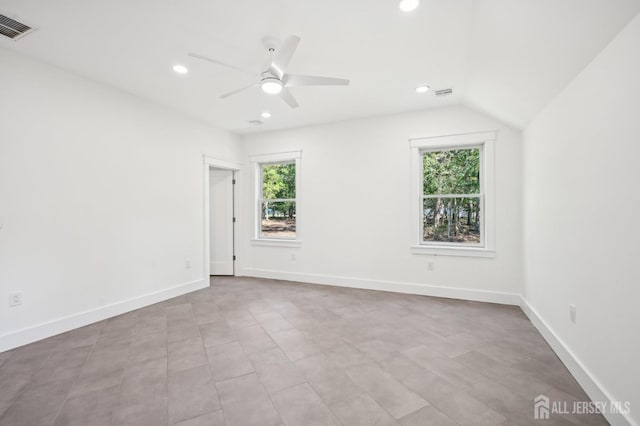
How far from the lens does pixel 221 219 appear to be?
236 inches

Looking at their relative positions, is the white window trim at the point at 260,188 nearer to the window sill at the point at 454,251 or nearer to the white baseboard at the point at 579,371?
the window sill at the point at 454,251

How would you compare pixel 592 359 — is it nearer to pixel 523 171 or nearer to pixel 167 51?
pixel 523 171

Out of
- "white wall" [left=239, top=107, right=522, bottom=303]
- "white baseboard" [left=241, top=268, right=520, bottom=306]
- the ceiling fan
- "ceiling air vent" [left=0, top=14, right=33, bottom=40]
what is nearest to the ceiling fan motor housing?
the ceiling fan

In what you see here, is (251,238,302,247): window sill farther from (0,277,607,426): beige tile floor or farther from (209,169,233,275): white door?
(0,277,607,426): beige tile floor

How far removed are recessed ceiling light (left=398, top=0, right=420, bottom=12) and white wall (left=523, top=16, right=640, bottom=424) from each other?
1241mm

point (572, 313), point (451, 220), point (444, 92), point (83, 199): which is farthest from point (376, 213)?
point (83, 199)

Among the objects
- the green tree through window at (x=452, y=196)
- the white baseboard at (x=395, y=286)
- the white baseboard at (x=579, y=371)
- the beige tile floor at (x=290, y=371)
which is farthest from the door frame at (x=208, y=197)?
the white baseboard at (x=579, y=371)

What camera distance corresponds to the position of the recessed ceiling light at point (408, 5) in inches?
86.7

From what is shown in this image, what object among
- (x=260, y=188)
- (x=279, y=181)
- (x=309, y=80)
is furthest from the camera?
(x=260, y=188)

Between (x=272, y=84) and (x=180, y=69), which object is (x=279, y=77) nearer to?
(x=272, y=84)

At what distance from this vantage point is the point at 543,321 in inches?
122

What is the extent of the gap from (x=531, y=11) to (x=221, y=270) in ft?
Result: 18.9

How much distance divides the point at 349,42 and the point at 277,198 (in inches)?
141

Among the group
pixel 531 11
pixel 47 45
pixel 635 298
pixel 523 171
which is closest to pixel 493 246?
pixel 523 171
